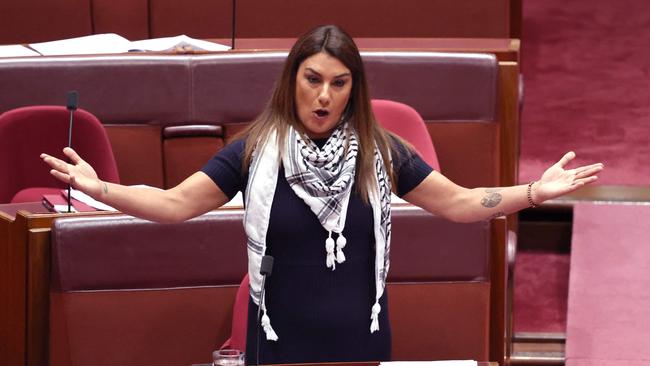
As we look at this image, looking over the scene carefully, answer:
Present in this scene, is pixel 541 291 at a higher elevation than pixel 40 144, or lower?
lower

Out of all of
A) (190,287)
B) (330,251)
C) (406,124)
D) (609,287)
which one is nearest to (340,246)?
(330,251)

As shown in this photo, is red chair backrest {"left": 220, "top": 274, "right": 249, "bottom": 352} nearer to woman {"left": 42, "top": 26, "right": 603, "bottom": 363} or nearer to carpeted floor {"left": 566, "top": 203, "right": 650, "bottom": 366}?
woman {"left": 42, "top": 26, "right": 603, "bottom": 363}

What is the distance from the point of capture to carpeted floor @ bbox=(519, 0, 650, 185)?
1.74 m

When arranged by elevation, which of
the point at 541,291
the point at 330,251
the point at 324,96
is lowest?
the point at 541,291

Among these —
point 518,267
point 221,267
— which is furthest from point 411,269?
point 518,267

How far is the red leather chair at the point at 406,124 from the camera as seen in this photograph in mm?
1289

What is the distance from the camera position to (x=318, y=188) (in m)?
0.80

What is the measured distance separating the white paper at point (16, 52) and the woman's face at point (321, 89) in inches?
26.7

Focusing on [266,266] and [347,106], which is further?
[347,106]

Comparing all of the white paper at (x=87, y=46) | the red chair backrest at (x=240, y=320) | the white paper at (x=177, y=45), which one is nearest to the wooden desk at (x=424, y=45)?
the white paper at (x=177, y=45)

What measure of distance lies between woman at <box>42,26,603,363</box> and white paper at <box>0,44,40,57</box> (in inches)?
25.9

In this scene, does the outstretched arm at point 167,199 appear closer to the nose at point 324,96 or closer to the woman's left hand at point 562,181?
the nose at point 324,96

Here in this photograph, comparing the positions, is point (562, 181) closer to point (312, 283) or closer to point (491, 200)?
point (491, 200)

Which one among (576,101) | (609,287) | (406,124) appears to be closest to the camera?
(406,124)
